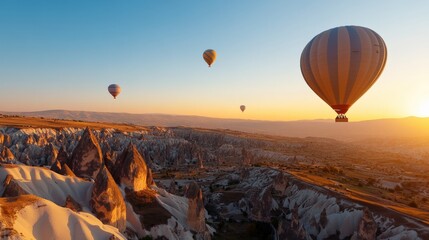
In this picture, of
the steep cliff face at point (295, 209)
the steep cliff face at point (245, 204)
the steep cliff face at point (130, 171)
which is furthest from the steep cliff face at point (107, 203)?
the steep cliff face at point (295, 209)

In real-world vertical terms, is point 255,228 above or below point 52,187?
below

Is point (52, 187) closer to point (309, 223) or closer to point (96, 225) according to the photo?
point (96, 225)

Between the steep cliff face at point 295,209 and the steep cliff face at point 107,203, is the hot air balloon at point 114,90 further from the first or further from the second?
the steep cliff face at point 107,203

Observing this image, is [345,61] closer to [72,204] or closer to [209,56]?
[72,204]

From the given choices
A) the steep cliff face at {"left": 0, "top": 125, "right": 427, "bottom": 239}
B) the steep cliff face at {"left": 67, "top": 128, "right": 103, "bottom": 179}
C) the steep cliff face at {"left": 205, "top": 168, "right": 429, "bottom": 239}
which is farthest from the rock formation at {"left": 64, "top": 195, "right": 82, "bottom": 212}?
the steep cliff face at {"left": 205, "top": 168, "right": 429, "bottom": 239}

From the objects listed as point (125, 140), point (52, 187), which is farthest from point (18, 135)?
point (52, 187)

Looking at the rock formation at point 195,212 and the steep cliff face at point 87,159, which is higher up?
the steep cliff face at point 87,159
